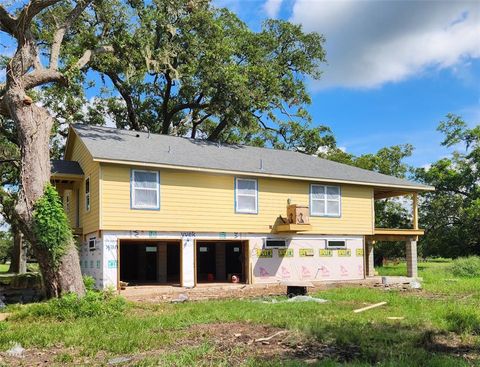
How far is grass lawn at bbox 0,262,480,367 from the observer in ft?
25.1

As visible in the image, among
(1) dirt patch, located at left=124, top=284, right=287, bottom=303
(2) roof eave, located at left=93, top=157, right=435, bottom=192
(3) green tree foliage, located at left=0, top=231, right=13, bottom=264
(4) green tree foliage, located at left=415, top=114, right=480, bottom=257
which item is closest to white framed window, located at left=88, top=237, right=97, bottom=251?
(1) dirt patch, located at left=124, top=284, right=287, bottom=303

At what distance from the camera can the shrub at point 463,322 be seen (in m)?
9.71

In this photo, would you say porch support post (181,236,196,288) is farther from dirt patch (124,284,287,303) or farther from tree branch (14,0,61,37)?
tree branch (14,0,61,37)

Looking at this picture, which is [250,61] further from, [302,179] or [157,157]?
[157,157]

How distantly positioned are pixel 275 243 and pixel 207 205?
3.62 metres

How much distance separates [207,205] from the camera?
20.5 metres

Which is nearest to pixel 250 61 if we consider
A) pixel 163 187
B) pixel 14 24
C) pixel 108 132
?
pixel 108 132

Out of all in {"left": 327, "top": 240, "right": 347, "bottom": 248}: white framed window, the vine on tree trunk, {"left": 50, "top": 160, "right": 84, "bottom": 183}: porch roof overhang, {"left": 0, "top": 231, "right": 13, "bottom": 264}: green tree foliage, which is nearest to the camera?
the vine on tree trunk

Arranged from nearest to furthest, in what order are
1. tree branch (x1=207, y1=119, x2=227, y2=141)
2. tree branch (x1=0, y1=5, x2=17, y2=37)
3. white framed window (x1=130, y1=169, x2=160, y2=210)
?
tree branch (x1=0, y1=5, x2=17, y2=37) → white framed window (x1=130, y1=169, x2=160, y2=210) → tree branch (x1=207, y1=119, x2=227, y2=141)

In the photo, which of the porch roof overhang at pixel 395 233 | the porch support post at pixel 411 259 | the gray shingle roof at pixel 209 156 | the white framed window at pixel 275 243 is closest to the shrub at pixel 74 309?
the gray shingle roof at pixel 209 156

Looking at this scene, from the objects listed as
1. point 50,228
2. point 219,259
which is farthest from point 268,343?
point 219,259

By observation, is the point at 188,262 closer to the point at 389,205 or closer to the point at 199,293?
the point at 199,293

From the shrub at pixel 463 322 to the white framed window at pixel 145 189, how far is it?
37.9 feet

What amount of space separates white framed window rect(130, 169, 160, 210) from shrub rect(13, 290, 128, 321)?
576 cm
